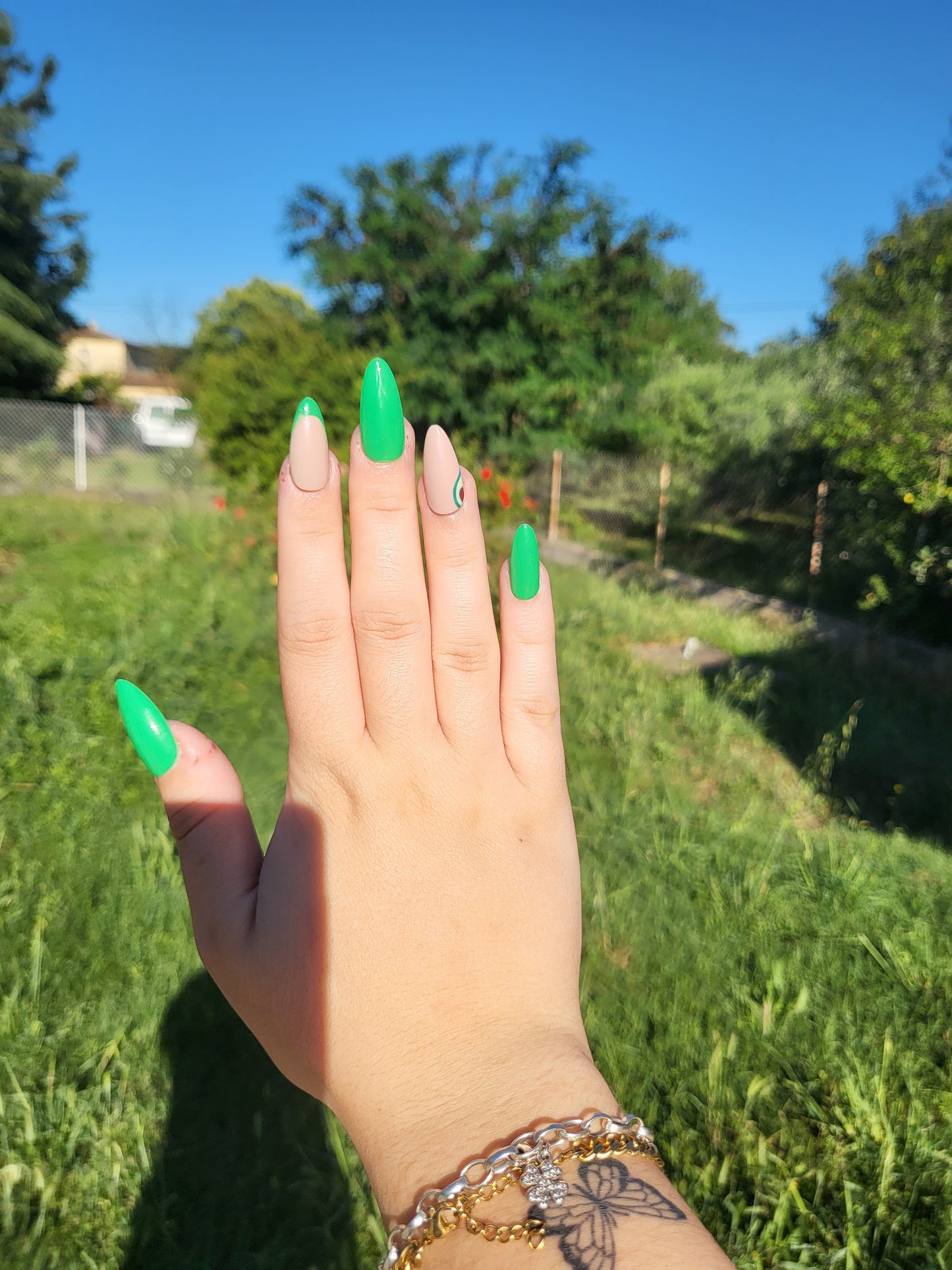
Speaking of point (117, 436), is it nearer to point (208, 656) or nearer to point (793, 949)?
point (208, 656)

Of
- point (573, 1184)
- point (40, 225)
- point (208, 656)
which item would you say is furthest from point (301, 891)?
point (40, 225)

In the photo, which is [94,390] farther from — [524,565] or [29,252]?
[524,565]

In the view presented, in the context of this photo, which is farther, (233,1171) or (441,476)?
(233,1171)

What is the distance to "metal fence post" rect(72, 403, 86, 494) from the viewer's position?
1155 cm

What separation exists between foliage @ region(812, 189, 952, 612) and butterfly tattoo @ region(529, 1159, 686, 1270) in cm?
708

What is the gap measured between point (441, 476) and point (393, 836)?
0.54 meters

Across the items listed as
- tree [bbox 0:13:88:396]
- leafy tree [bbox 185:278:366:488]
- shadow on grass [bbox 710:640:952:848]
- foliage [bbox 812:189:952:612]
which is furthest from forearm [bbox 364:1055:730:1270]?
tree [bbox 0:13:88:396]

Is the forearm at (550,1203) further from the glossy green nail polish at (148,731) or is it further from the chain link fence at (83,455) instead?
the chain link fence at (83,455)

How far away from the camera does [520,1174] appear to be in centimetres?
81

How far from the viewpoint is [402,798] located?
1119 millimetres

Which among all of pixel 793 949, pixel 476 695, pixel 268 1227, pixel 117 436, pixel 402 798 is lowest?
pixel 268 1227

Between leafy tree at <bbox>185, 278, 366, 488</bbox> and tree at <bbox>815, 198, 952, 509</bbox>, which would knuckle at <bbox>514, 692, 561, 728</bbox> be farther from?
tree at <bbox>815, 198, 952, 509</bbox>

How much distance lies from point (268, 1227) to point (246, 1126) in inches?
11.4

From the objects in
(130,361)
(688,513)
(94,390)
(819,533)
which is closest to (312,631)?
(819,533)
